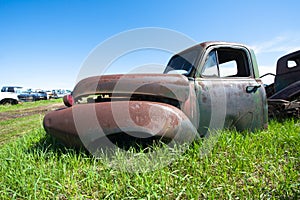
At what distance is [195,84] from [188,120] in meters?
0.53

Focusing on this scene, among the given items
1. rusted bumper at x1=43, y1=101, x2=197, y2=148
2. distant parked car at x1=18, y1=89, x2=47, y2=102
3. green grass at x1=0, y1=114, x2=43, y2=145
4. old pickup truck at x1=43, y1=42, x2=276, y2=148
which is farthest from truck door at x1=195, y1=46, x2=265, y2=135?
distant parked car at x1=18, y1=89, x2=47, y2=102

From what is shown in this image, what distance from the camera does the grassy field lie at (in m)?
1.49

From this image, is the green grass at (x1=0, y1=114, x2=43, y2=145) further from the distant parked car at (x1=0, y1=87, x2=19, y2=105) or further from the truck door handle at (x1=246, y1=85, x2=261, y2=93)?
the distant parked car at (x1=0, y1=87, x2=19, y2=105)

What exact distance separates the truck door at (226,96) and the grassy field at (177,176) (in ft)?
1.02

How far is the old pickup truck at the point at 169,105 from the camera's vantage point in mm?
1759

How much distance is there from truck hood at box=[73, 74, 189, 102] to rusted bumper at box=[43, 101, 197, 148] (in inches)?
7.3

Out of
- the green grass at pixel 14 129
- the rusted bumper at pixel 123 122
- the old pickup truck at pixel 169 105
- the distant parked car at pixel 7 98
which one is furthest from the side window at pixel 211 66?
the distant parked car at pixel 7 98

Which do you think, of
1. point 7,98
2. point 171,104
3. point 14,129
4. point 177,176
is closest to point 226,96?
point 171,104

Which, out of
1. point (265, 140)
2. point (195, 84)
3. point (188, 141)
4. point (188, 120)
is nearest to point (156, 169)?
point (188, 141)

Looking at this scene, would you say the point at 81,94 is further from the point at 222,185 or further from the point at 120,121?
the point at 222,185

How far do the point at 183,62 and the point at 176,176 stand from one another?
1.67 meters

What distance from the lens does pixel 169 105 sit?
75.4 inches

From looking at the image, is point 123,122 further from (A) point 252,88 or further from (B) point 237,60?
(B) point 237,60

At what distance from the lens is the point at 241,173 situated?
1.75m
